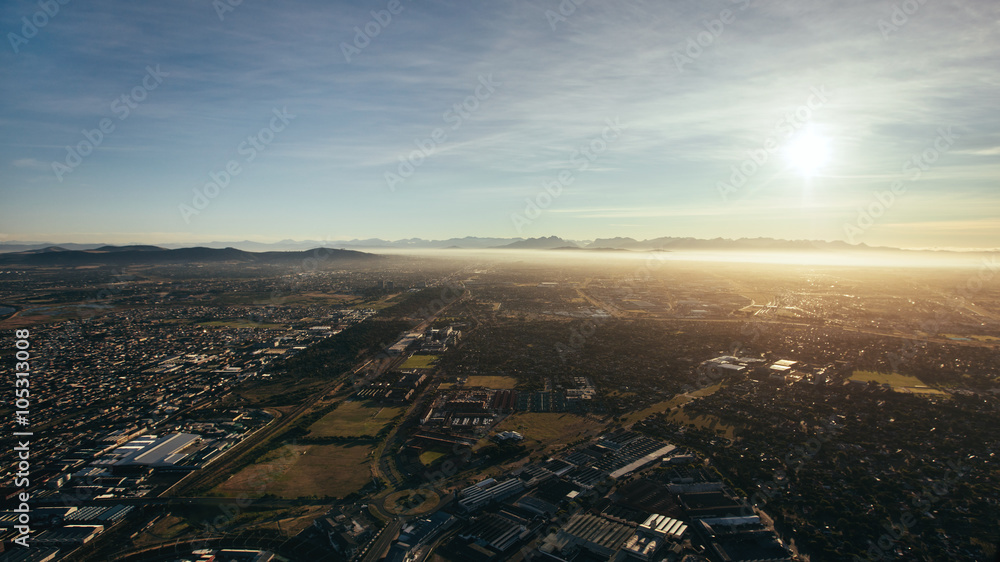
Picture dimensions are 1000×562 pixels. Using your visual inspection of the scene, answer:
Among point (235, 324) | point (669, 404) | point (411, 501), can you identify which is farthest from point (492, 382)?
point (235, 324)

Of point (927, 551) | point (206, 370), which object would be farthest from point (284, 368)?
point (927, 551)

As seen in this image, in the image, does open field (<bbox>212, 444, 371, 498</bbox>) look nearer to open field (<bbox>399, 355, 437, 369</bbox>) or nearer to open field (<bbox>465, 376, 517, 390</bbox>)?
open field (<bbox>465, 376, 517, 390</bbox>)

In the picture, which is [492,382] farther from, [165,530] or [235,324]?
[235,324]

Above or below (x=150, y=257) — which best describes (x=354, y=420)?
below

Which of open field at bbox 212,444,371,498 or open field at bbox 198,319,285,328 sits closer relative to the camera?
open field at bbox 212,444,371,498

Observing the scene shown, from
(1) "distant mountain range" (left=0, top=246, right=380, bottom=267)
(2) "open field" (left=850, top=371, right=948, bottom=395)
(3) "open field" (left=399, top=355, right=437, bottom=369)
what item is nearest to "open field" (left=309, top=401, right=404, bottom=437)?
(3) "open field" (left=399, top=355, right=437, bottom=369)
